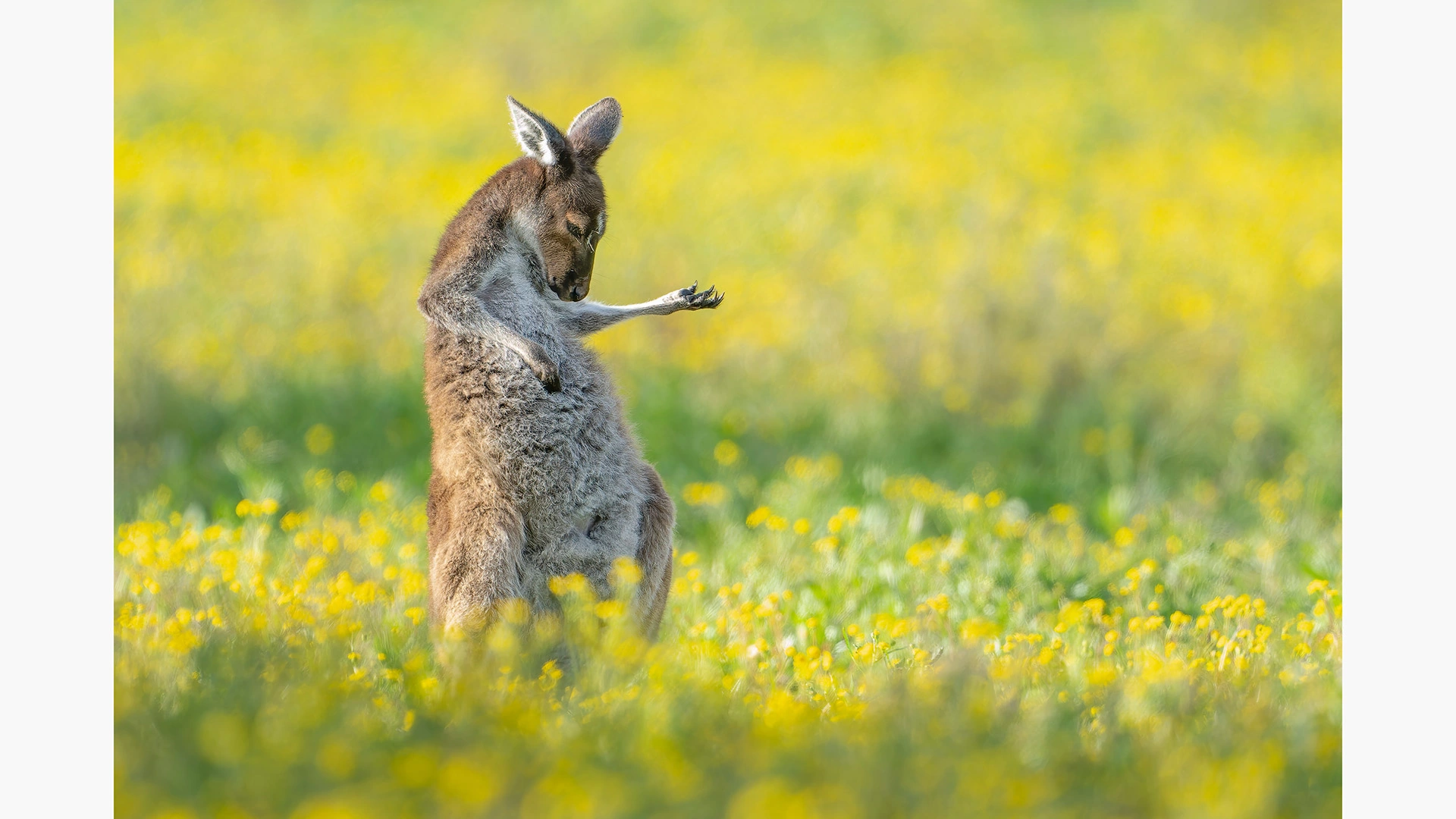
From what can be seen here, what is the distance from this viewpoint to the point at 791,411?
8.37 m

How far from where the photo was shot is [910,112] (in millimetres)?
14352

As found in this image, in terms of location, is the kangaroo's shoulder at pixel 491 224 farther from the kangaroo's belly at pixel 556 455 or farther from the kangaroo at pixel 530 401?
the kangaroo's belly at pixel 556 455

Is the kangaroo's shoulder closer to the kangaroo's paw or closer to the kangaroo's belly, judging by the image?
the kangaroo's belly

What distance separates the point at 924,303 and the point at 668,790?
7.24m

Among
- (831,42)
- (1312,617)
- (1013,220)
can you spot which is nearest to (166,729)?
(1312,617)

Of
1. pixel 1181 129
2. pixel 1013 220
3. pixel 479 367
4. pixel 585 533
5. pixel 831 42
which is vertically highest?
pixel 831 42

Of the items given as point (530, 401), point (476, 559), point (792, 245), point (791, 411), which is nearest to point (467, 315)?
point (530, 401)

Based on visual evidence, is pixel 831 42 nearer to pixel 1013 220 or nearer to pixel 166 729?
pixel 1013 220

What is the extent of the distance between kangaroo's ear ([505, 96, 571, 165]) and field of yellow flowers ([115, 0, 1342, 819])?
4.01 ft

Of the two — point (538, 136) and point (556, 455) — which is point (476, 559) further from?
point (538, 136)

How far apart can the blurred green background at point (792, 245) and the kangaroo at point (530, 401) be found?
1940mm

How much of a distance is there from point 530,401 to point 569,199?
1.94 ft

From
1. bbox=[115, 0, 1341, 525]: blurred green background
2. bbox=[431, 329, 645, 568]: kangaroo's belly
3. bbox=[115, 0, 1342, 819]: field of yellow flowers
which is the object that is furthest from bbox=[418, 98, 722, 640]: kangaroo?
bbox=[115, 0, 1341, 525]: blurred green background

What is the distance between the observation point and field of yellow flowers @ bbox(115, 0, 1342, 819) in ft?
9.51
